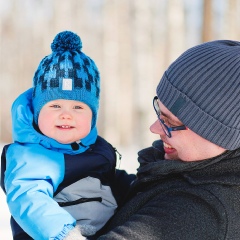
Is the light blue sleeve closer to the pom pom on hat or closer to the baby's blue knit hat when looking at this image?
the baby's blue knit hat

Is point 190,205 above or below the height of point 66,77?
below

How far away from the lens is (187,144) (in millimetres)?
1804

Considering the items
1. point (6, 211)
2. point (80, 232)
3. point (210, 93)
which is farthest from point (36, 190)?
point (6, 211)

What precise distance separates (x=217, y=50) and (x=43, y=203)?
0.74m

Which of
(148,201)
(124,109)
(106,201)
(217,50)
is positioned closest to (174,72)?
(217,50)

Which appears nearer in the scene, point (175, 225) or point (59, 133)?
point (175, 225)

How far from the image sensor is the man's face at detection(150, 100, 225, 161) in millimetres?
1772

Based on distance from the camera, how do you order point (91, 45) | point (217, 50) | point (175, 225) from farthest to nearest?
point (91, 45)
point (217, 50)
point (175, 225)

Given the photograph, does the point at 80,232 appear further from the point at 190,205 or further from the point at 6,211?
the point at 6,211

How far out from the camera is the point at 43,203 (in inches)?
72.1

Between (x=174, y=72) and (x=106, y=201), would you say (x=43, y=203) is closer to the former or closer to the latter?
(x=106, y=201)

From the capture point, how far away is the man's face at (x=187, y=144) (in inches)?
69.8

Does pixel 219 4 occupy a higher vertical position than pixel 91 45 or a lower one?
higher

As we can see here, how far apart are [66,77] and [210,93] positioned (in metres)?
0.67
